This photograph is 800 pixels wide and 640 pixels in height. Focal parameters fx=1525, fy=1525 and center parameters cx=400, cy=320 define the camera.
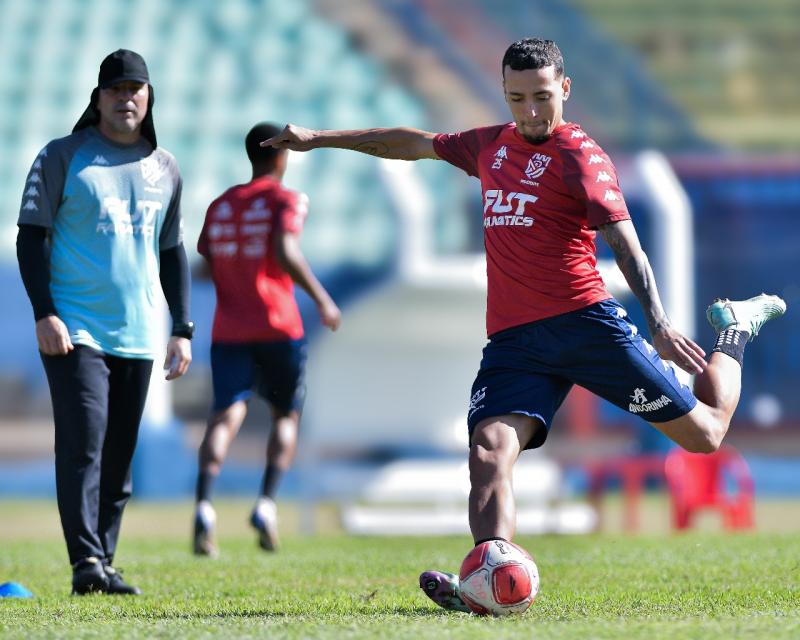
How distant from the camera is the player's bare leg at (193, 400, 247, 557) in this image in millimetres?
8117

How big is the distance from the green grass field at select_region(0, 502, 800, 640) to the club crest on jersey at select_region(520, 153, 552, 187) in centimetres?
148

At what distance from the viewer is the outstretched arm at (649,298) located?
4961 mm

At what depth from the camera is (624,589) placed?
5.97m

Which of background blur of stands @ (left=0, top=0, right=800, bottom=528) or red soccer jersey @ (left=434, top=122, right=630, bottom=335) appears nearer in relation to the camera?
red soccer jersey @ (left=434, top=122, right=630, bottom=335)

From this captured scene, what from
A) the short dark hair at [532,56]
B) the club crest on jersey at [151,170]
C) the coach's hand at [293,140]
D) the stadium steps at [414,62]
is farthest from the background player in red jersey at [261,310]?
the stadium steps at [414,62]

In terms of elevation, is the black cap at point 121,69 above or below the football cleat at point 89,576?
above

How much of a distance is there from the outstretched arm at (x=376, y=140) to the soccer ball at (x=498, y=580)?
5.13ft

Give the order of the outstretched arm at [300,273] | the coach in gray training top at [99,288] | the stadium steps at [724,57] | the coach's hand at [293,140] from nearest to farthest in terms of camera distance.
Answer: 1. the coach's hand at [293,140]
2. the coach in gray training top at [99,288]
3. the outstretched arm at [300,273]
4. the stadium steps at [724,57]

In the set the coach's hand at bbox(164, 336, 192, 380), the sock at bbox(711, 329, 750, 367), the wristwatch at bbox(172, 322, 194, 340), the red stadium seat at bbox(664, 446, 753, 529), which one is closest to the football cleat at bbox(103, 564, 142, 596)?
the coach's hand at bbox(164, 336, 192, 380)

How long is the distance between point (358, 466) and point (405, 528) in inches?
43.2

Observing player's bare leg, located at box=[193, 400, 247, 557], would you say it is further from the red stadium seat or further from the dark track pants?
the red stadium seat

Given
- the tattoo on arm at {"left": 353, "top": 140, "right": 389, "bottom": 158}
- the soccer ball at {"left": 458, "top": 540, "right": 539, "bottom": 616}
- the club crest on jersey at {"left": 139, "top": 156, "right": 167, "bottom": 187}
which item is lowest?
the soccer ball at {"left": 458, "top": 540, "right": 539, "bottom": 616}

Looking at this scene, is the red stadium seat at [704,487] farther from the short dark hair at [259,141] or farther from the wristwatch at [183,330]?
the wristwatch at [183,330]

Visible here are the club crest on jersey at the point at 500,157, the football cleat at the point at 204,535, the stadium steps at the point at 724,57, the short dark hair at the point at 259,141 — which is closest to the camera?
the club crest on jersey at the point at 500,157
